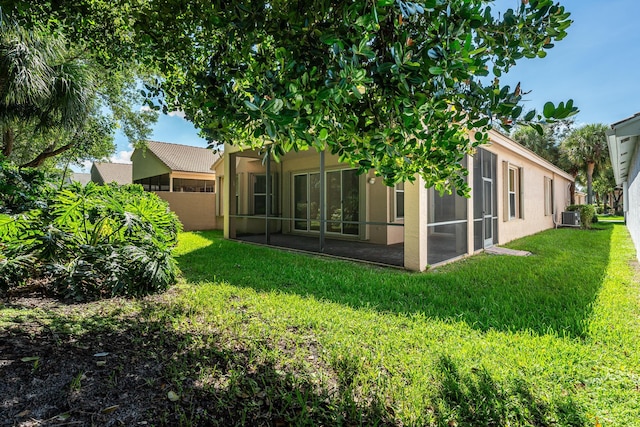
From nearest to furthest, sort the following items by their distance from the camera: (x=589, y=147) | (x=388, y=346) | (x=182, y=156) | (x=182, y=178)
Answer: (x=388, y=346) → (x=182, y=178) → (x=182, y=156) → (x=589, y=147)

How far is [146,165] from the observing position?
18.9 metres

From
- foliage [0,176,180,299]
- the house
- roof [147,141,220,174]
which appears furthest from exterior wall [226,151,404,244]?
roof [147,141,220,174]

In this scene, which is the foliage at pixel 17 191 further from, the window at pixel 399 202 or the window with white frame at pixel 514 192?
the window with white frame at pixel 514 192

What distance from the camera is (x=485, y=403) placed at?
2125mm

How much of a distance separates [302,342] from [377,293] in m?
1.95

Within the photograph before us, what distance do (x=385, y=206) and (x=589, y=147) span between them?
21.3 meters

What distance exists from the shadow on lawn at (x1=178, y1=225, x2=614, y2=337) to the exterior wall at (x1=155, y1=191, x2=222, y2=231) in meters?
6.33

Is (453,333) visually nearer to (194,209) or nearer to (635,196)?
(635,196)

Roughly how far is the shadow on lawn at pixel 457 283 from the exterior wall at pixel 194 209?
249 inches

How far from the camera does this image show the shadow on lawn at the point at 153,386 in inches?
73.7

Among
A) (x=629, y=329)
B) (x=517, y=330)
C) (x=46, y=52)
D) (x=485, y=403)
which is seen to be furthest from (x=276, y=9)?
(x=46, y=52)

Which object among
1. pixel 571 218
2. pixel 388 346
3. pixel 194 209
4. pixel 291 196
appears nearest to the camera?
pixel 388 346

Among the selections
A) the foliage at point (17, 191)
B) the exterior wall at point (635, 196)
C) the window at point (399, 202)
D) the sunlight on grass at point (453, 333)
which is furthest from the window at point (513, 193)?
the foliage at point (17, 191)

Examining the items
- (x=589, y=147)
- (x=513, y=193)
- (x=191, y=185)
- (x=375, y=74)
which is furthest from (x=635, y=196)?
(x=191, y=185)
